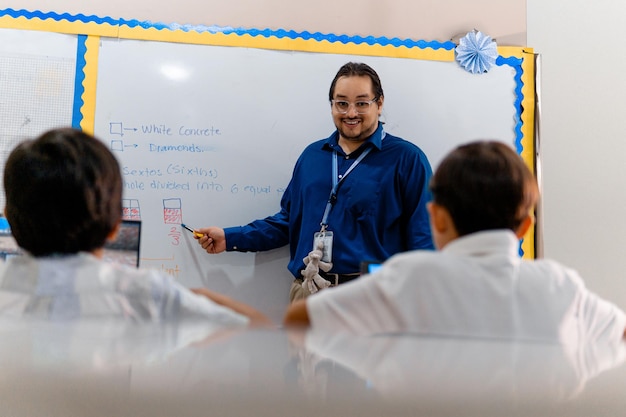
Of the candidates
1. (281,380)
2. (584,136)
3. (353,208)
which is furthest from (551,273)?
(584,136)

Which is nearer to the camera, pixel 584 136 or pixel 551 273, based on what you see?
pixel 551 273

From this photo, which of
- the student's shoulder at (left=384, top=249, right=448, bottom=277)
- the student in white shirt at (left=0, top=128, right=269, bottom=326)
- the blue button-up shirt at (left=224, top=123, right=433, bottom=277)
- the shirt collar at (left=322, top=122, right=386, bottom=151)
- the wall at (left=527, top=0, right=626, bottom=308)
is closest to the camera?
the student in white shirt at (left=0, top=128, right=269, bottom=326)

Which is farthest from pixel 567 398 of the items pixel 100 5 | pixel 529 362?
pixel 100 5

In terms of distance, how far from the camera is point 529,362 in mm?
429

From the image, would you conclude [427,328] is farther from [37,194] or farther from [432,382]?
[37,194]

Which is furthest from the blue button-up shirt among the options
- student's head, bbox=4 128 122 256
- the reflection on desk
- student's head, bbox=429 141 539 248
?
the reflection on desk

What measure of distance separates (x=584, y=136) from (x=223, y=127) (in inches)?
47.8

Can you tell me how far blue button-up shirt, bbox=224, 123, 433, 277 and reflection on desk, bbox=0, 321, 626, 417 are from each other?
1241 mm

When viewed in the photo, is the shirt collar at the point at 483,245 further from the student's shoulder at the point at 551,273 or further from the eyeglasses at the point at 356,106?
the eyeglasses at the point at 356,106

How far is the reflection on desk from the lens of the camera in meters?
0.39

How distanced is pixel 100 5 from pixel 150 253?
793mm

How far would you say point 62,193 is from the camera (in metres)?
0.69

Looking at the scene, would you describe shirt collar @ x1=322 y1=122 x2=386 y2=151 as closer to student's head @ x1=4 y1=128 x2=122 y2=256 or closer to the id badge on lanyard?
the id badge on lanyard

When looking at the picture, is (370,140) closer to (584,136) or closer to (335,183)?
(335,183)
